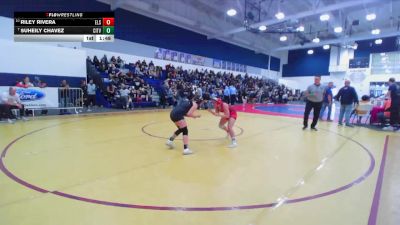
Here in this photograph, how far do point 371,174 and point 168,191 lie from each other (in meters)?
3.12

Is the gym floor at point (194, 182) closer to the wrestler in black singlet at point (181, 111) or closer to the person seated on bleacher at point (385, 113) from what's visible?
the wrestler in black singlet at point (181, 111)

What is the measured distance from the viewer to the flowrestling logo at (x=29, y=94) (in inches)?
370

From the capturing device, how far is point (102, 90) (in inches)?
549

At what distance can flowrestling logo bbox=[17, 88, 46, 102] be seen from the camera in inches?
370

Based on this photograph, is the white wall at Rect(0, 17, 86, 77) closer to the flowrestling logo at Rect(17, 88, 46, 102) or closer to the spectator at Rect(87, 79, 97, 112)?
the spectator at Rect(87, 79, 97, 112)

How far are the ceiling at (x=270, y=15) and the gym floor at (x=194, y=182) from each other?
41.8 feet

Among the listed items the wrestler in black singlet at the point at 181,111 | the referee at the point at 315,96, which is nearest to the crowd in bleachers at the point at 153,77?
the referee at the point at 315,96

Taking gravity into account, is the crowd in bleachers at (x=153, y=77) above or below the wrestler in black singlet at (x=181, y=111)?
above

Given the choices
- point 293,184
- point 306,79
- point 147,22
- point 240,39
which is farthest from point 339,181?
point 306,79

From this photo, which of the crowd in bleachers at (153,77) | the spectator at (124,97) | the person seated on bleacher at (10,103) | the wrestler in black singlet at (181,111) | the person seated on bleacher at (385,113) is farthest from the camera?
the crowd in bleachers at (153,77)

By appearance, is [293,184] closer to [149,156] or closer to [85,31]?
[149,156]

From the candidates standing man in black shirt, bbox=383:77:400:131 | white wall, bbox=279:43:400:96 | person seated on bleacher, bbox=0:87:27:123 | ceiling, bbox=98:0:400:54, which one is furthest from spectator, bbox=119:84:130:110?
white wall, bbox=279:43:400:96

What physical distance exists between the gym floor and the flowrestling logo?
13.1ft

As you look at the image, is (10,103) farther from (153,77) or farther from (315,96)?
(315,96)
